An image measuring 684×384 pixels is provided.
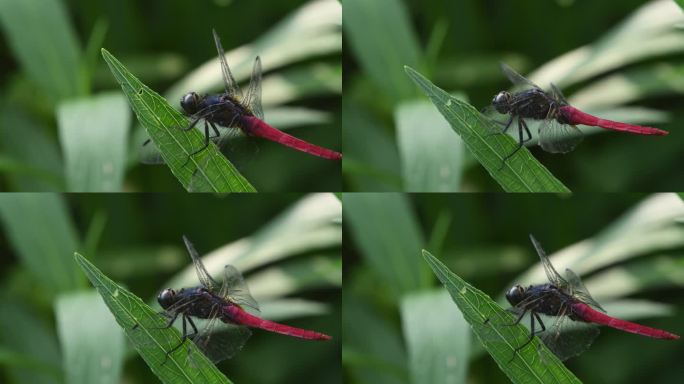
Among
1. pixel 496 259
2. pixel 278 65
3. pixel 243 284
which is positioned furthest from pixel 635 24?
pixel 243 284

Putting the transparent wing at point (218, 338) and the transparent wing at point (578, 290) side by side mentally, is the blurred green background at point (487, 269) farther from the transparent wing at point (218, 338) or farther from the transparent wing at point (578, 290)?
the transparent wing at point (218, 338)

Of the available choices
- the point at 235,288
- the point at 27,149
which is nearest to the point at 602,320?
the point at 235,288

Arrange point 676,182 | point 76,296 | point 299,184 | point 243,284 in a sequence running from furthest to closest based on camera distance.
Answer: point 676,182 → point 299,184 → point 76,296 → point 243,284

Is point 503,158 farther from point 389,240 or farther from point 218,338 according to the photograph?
point 218,338

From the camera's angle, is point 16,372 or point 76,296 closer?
point 76,296

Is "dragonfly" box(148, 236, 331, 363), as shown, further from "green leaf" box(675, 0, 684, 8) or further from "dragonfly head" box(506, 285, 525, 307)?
"green leaf" box(675, 0, 684, 8)

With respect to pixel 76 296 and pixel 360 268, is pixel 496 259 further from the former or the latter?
pixel 76 296
